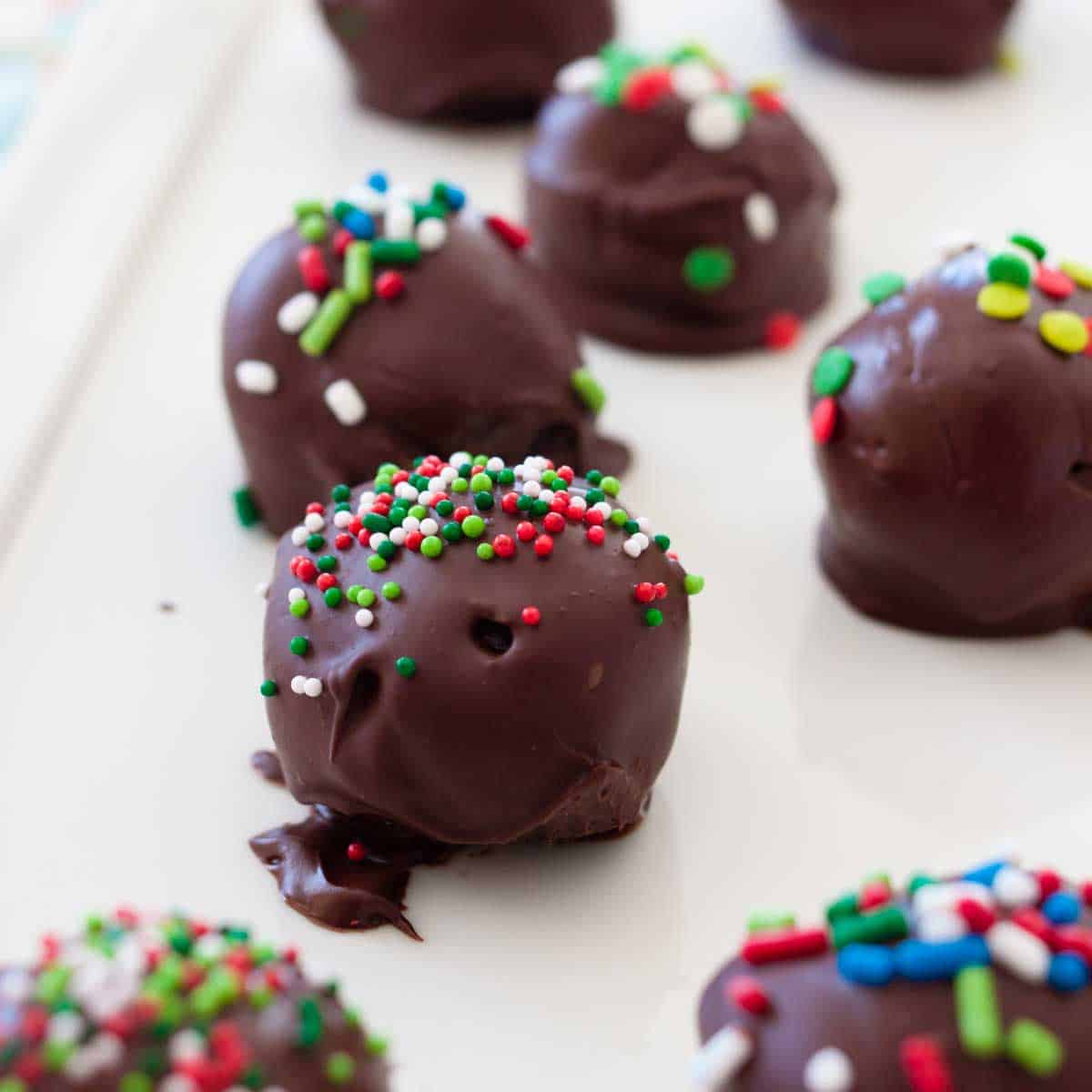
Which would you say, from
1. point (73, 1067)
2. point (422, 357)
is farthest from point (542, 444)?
point (73, 1067)

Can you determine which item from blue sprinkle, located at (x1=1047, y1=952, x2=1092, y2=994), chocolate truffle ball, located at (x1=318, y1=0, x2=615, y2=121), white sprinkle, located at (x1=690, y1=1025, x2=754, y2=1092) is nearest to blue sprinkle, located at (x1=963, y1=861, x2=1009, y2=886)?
blue sprinkle, located at (x1=1047, y1=952, x2=1092, y2=994)

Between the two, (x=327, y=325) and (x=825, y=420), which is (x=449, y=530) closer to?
(x=327, y=325)

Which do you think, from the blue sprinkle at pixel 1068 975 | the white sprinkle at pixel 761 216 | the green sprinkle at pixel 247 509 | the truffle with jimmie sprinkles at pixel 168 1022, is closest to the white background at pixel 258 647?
the green sprinkle at pixel 247 509

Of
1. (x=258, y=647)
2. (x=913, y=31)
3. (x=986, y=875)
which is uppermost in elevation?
(x=986, y=875)

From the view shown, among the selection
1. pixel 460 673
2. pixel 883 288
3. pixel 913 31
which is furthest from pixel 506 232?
pixel 913 31

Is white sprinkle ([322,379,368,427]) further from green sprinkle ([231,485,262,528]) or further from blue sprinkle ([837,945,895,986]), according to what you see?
blue sprinkle ([837,945,895,986])
